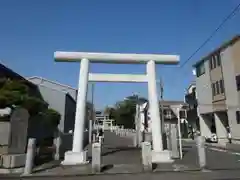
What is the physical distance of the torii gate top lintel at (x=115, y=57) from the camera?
45.0ft

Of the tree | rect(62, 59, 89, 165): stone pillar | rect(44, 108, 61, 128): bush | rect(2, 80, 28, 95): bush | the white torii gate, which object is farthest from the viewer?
rect(44, 108, 61, 128): bush

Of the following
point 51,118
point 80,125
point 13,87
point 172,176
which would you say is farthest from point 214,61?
point 172,176

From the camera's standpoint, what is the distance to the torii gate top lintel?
13.7m

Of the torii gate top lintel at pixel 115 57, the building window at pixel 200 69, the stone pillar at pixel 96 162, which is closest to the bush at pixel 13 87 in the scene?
the torii gate top lintel at pixel 115 57

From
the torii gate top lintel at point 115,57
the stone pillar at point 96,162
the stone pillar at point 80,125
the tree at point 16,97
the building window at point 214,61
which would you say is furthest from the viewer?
the building window at point 214,61

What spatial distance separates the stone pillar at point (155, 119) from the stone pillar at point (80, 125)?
341 centimetres

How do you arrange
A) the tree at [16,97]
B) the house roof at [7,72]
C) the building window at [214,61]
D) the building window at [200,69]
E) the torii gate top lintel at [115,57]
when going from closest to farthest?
the torii gate top lintel at [115,57] < the tree at [16,97] < the house roof at [7,72] < the building window at [214,61] < the building window at [200,69]

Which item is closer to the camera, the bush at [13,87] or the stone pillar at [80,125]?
the stone pillar at [80,125]

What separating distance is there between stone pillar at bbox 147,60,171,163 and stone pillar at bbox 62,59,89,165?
3.41 metres

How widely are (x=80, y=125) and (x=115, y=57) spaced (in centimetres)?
406

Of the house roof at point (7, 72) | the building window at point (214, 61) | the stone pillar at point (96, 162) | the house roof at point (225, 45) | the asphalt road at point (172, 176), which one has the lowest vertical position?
the asphalt road at point (172, 176)

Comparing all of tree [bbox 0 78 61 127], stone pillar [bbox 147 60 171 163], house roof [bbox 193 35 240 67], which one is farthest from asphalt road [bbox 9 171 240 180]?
house roof [bbox 193 35 240 67]

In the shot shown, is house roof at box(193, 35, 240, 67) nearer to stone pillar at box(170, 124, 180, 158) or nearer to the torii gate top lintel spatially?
the torii gate top lintel

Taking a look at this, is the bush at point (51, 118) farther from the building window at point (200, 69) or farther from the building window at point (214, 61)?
the building window at point (200, 69)
